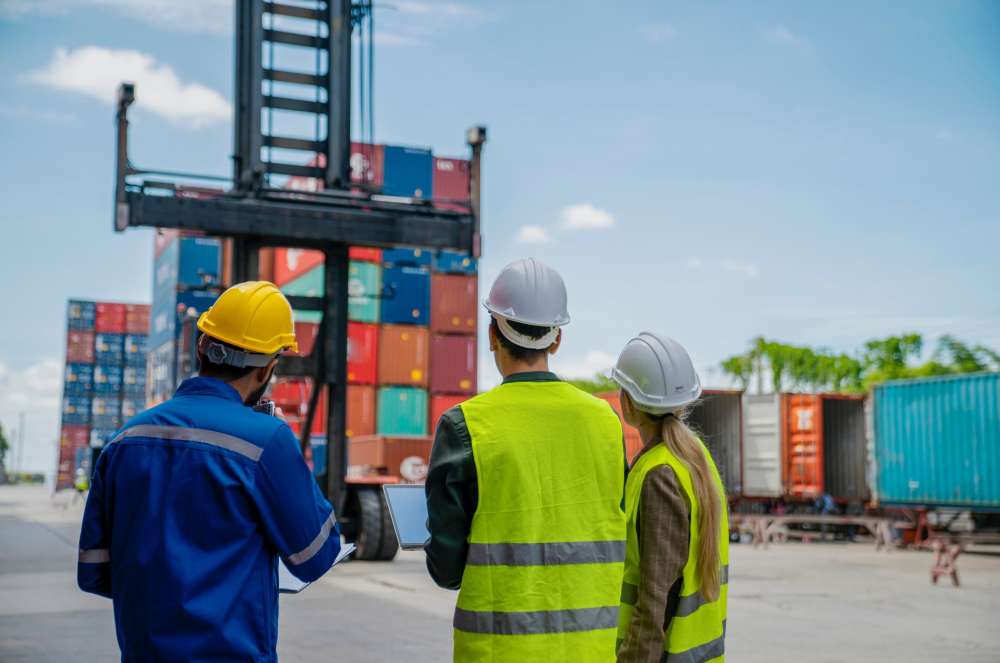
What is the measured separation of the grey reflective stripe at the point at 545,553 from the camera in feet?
8.46

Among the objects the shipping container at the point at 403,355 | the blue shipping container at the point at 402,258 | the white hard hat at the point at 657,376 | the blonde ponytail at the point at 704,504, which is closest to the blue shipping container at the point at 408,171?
the blue shipping container at the point at 402,258

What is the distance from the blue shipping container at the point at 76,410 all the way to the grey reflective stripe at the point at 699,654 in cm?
6913

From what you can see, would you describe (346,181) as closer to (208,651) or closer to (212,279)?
(208,651)

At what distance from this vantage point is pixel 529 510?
104 inches

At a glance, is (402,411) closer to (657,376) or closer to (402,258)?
(402,258)

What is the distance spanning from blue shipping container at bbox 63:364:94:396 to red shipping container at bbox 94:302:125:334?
7.62ft

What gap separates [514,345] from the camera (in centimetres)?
283

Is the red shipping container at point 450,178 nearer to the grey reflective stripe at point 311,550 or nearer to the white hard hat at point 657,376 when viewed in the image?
the white hard hat at point 657,376

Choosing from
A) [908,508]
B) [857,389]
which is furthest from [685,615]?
[857,389]

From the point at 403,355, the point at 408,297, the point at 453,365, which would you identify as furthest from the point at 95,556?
the point at 408,297

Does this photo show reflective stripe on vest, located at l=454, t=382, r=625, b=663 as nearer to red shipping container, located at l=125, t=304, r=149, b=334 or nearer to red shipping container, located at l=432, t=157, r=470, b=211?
red shipping container, located at l=432, t=157, r=470, b=211

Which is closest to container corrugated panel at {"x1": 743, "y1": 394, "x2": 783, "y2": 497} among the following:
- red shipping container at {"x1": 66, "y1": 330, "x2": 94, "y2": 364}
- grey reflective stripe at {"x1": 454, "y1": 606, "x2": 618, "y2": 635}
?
grey reflective stripe at {"x1": 454, "y1": 606, "x2": 618, "y2": 635}

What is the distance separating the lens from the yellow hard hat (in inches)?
107

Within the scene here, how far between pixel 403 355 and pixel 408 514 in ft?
82.8
